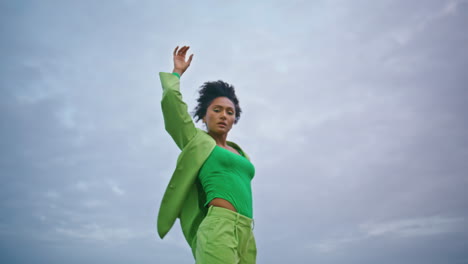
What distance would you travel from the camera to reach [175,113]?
12.0 ft

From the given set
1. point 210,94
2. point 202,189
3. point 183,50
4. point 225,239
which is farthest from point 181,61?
point 225,239

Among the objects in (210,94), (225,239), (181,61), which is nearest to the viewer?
(225,239)

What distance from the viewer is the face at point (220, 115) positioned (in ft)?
13.7

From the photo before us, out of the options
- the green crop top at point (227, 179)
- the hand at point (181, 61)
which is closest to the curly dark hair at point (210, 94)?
the hand at point (181, 61)

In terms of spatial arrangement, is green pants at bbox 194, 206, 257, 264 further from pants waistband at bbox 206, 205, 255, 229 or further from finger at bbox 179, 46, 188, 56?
finger at bbox 179, 46, 188, 56

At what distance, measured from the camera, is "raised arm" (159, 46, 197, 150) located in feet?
11.9

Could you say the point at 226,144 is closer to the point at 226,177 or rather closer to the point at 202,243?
the point at 226,177

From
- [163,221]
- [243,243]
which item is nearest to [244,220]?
[243,243]

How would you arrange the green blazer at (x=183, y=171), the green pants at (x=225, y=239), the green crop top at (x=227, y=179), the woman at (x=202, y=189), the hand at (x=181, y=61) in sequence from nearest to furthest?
the green pants at (x=225, y=239)
the woman at (x=202, y=189)
the green crop top at (x=227, y=179)
the green blazer at (x=183, y=171)
the hand at (x=181, y=61)

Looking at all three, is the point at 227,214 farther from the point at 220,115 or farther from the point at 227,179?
the point at 220,115

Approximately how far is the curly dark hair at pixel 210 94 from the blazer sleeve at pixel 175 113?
630 mm

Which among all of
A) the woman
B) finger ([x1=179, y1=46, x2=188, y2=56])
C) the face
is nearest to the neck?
the face

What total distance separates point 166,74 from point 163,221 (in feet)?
4.73

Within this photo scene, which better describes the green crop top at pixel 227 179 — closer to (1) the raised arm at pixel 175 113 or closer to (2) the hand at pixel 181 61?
(1) the raised arm at pixel 175 113
